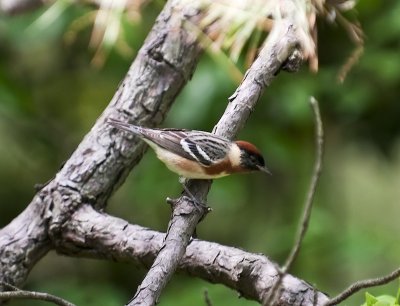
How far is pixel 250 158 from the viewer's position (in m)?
1.94

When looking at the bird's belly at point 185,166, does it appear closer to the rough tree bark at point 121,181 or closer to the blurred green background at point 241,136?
the rough tree bark at point 121,181

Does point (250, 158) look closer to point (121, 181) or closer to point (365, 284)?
point (121, 181)

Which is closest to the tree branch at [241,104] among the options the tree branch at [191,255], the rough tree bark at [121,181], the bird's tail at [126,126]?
the rough tree bark at [121,181]

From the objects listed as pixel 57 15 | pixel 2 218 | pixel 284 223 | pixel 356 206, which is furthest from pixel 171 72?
pixel 356 206

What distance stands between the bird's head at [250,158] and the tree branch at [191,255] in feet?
0.95

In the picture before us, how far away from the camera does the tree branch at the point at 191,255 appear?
1524mm

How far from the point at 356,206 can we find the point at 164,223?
1444mm

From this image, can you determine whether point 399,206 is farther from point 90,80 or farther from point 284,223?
point 90,80

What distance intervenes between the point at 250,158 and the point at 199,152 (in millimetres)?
133

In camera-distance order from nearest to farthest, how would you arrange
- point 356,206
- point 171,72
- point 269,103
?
1. point 171,72
2. point 269,103
3. point 356,206

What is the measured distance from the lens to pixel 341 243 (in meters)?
2.80

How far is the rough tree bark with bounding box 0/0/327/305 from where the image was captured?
1.59 m

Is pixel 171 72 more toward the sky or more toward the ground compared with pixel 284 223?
more toward the sky

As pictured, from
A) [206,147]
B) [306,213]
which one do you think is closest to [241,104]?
[206,147]
